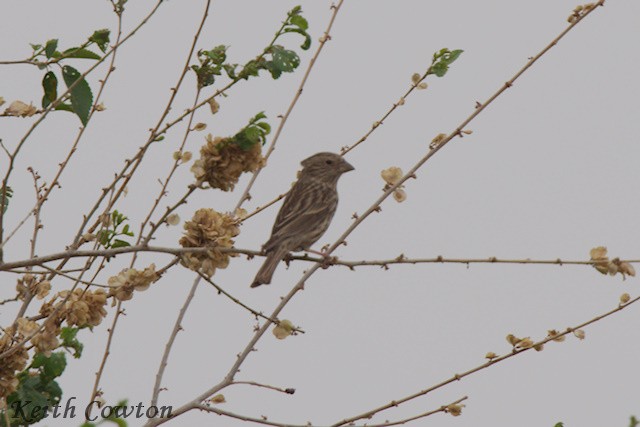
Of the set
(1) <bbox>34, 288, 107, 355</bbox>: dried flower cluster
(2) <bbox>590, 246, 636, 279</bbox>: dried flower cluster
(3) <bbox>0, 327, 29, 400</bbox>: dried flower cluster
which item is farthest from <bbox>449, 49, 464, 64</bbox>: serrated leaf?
(3) <bbox>0, 327, 29, 400</bbox>: dried flower cluster

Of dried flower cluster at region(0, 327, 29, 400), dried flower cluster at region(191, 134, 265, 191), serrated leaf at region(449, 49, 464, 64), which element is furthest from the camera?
serrated leaf at region(449, 49, 464, 64)

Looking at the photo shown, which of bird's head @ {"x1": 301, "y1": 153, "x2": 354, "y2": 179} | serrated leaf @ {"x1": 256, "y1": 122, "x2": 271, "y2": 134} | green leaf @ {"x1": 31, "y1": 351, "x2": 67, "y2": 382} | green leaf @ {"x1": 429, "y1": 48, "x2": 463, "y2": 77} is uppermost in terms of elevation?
bird's head @ {"x1": 301, "y1": 153, "x2": 354, "y2": 179}

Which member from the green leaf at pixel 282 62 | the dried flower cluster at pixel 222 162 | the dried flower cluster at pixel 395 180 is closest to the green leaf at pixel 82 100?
the dried flower cluster at pixel 222 162

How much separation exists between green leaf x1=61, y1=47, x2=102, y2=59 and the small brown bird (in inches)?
103

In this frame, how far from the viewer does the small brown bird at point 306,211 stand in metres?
6.81

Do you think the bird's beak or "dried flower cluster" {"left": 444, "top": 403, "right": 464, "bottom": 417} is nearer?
"dried flower cluster" {"left": 444, "top": 403, "right": 464, "bottom": 417}

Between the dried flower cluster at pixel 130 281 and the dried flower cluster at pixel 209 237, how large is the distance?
18 centimetres

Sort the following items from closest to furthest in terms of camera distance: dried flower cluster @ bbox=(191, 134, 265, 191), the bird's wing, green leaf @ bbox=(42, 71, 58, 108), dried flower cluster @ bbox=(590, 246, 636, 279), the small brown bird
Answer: green leaf @ bbox=(42, 71, 58, 108) → dried flower cluster @ bbox=(191, 134, 265, 191) → dried flower cluster @ bbox=(590, 246, 636, 279) → the small brown bird → the bird's wing

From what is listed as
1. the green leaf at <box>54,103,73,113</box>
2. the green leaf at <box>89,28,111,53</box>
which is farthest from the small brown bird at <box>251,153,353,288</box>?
the green leaf at <box>89,28,111,53</box>

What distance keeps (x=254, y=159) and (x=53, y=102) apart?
35.9 inches

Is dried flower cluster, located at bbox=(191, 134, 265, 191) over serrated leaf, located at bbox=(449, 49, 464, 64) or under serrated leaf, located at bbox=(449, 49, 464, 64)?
under

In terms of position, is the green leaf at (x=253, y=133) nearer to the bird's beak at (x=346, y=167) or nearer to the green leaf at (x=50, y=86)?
the green leaf at (x=50, y=86)

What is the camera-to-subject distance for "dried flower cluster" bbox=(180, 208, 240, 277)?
163 inches

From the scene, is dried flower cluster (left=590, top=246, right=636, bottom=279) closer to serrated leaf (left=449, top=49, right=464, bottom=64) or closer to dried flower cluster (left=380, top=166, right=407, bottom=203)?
Answer: dried flower cluster (left=380, top=166, right=407, bottom=203)
